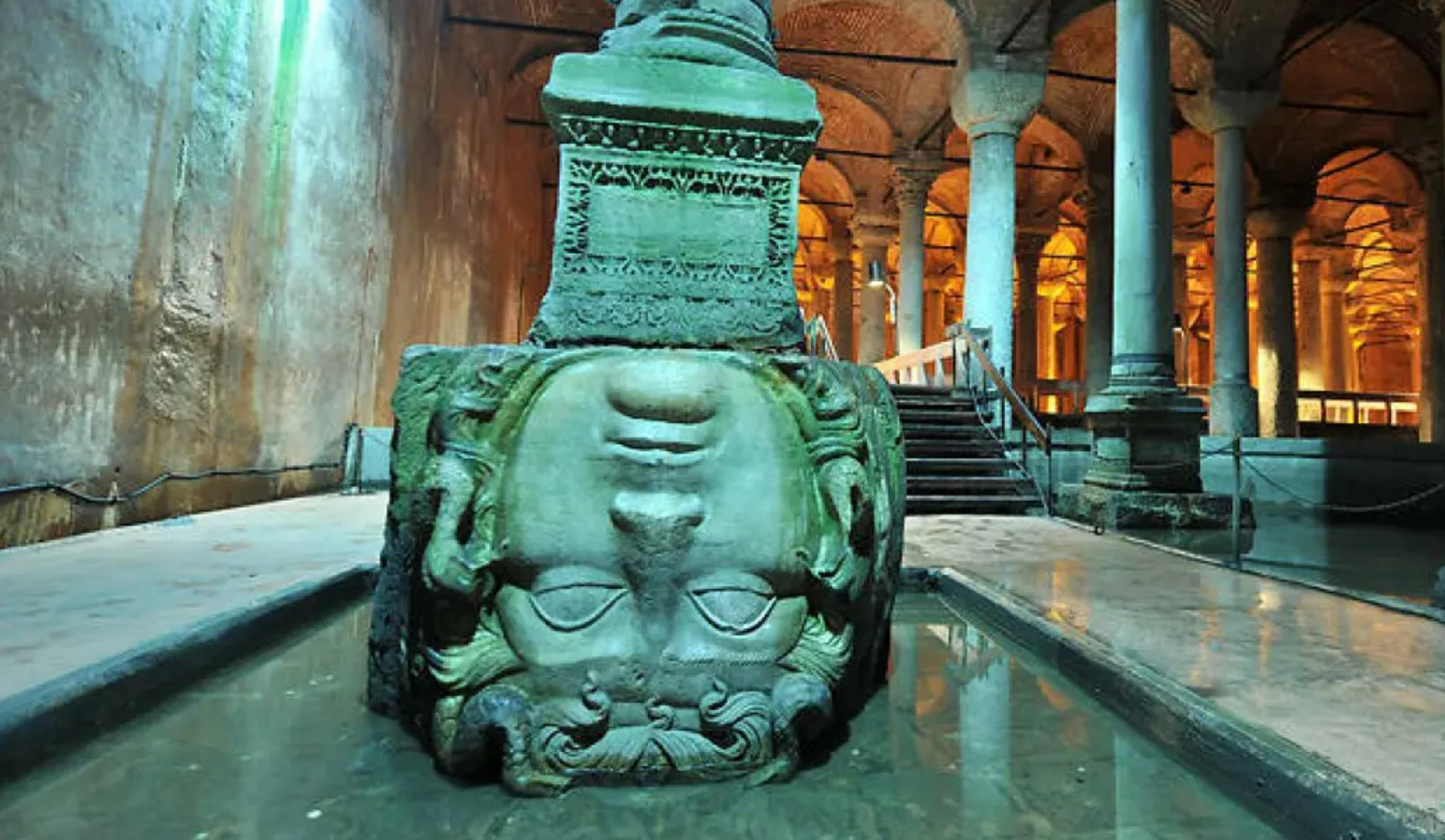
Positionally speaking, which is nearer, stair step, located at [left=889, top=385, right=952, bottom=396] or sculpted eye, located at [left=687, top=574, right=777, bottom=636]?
sculpted eye, located at [left=687, top=574, right=777, bottom=636]

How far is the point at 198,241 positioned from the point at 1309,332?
21.5 metres

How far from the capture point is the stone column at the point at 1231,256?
436 inches

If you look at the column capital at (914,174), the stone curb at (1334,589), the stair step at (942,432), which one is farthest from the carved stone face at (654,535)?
the column capital at (914,174)

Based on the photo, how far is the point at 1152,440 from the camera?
7.09m

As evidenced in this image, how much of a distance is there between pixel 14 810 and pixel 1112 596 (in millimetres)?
3763

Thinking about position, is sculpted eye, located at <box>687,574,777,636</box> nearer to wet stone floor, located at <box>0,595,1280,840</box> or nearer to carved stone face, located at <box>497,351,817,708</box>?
carved stone face, located at <box>497,351,817,708</box>

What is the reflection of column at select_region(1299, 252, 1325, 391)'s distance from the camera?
1730 centimetres

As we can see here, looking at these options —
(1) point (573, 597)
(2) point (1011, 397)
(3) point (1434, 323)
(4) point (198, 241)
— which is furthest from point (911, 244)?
(1) point (573, 597)

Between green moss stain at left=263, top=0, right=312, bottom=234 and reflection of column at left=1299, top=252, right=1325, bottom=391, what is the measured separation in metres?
20.6

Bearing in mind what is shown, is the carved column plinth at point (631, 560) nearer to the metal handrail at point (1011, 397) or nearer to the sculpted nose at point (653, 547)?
the sculpted nose at point (653, 547)

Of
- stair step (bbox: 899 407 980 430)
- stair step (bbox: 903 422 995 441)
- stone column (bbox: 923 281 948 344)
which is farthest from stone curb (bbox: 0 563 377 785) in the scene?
stone column (bbox: 923 281 948 344)

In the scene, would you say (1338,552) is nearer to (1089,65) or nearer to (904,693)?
(904,693)

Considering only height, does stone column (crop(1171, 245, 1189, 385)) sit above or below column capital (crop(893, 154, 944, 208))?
below

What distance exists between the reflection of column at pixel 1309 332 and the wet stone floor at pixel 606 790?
1992 cm
